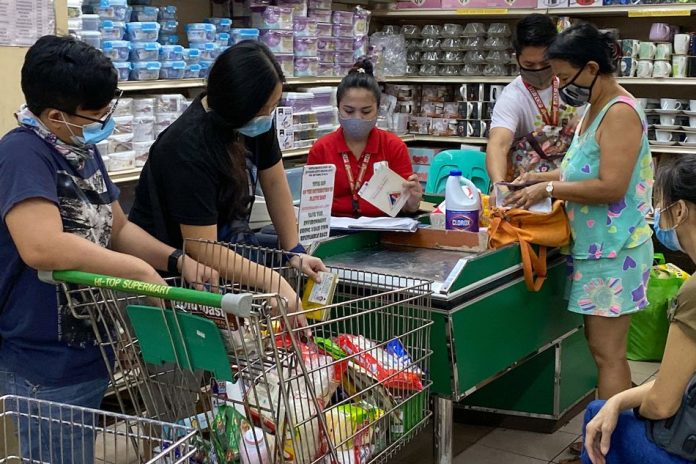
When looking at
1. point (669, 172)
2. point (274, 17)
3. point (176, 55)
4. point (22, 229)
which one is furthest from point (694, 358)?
point (274, 17)

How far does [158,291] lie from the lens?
1.65 m

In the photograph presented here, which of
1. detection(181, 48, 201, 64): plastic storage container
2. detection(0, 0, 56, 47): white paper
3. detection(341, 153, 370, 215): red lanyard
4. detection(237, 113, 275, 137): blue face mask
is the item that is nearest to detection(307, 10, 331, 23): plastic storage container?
detection(181, 48, 201, 64): plastic storage container

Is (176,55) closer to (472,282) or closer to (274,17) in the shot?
(274,17)

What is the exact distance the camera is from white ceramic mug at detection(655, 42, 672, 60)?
544 cm

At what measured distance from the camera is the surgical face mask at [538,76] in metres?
3.81

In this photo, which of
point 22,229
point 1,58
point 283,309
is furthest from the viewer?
point 1,58

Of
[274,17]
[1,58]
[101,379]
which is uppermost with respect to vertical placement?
[274,17]

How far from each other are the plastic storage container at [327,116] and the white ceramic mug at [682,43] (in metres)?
2.20

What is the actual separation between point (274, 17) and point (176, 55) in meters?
0.89

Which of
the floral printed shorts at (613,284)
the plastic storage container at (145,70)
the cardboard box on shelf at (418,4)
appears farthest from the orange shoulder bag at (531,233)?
the cardboard box on shelf at (418,4)

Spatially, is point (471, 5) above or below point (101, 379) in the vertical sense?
above

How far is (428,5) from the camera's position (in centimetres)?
636

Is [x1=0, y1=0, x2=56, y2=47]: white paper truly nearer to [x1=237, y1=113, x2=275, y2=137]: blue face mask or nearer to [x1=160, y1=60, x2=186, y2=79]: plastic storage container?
[x1=160, y1=60, x2=186, y2=79]: plastic storage container

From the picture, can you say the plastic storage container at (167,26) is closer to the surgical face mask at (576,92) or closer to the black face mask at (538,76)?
the black face mask at (538,76)
